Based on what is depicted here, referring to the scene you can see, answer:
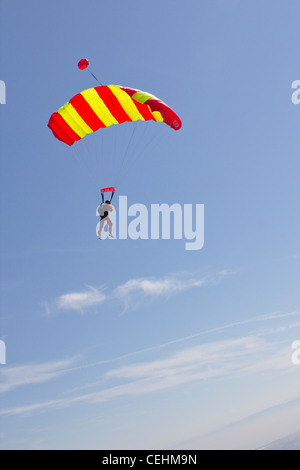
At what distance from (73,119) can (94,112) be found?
123cm

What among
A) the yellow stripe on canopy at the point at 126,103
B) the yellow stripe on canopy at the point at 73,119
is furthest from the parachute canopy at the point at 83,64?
the yellow stripe on canopy at the point at 73,119

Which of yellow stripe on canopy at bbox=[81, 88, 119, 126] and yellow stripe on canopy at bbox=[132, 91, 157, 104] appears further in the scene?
yellow stripe on canopy at bbox=[81, 88, 119, 126]

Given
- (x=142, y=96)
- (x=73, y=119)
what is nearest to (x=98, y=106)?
(x=73, y=119)

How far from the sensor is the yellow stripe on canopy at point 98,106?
2462cm

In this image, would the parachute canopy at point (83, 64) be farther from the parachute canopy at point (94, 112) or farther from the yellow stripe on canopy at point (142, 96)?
the yellow stripe on canopy at point (142, 96)

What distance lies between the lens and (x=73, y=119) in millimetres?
25000

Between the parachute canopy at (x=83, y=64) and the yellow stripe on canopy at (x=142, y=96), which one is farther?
the parachute canopy at (x=83, y=64)

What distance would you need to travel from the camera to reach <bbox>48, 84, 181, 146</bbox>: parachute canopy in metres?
24.4

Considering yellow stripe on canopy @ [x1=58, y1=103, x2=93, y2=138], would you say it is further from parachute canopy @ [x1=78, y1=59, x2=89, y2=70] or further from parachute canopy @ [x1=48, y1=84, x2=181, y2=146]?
parachute canopy @ [x1=78, y1=59, x2=89, y2=70]

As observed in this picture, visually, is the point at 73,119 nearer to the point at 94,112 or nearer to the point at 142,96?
the point at 94,112

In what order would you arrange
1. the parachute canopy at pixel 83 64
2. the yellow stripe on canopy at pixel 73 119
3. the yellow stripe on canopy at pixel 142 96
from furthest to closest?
1. the yellow stripe on canopy at pixel 73 119
2. the parachute canopy at pixel 83 64
3. the yellow stripe on canopy at pixel 142 96

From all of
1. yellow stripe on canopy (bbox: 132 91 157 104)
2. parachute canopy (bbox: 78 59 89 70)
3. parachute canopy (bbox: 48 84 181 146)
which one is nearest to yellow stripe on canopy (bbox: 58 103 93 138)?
parachute canopy (bbox: 48 84 181 146)
